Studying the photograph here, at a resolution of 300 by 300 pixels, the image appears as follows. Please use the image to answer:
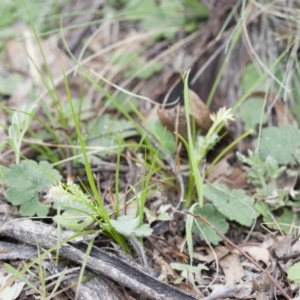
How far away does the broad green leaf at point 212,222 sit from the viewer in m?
1.60

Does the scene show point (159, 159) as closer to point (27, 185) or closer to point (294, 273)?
point (27, 185)

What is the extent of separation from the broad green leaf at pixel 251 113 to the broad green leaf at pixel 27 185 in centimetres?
83

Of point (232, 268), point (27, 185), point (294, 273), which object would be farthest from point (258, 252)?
point (27, 185)

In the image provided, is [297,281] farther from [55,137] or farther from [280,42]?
[280,42]

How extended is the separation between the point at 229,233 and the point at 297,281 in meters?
0.36

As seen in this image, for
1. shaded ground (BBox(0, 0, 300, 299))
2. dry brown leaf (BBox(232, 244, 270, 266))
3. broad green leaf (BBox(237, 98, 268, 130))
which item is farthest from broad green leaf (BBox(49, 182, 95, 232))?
broad green leaf (BBox(237, 98, 268, 130))

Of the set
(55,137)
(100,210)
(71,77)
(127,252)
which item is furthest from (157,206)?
(71,77)

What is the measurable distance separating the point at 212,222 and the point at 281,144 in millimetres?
430

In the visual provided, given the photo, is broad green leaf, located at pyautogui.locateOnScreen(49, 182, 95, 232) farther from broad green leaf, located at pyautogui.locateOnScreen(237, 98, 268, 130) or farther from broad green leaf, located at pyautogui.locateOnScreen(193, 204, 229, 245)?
broad green leaf, located at pyautogui.locateOnScreen(237, 98, 268, 130)

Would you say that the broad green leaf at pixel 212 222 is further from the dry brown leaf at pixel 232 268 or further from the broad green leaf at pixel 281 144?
the broad green leaf at pixel 281 144

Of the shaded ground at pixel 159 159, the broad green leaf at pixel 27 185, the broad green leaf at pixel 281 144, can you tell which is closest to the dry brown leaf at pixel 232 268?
the shaded ground at pixel 159 159

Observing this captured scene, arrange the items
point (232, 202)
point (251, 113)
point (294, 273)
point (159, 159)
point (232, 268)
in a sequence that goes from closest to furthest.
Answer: point (294, 273), point (232, 268), point (232, 202), point (159, 159), point (251, 113)

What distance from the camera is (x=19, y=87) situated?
2.34 m

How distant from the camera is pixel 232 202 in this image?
168 cm
